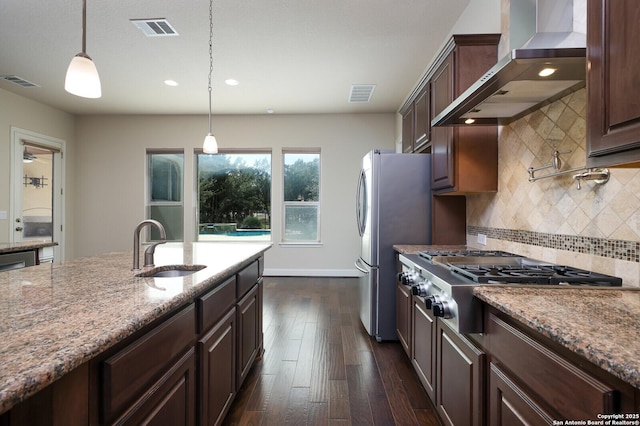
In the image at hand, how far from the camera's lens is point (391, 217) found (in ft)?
9.72

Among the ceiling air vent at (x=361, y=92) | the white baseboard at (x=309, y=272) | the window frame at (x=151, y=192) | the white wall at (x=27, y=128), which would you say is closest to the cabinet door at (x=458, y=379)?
the ceiling air vent at (x=361, y=92)

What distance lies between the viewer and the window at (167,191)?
5.94 m

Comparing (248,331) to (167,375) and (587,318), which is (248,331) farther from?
(587,318)

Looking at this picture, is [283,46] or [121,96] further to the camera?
[121,96]

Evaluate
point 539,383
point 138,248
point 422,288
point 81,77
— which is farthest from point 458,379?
point 81,77

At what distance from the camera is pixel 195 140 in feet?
19.3

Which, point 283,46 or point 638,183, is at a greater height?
point 283,46

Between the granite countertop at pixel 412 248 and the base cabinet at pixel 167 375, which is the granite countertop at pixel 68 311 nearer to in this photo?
the base cabinet at pixel 167 375

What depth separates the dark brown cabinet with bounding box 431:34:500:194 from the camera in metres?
2.37

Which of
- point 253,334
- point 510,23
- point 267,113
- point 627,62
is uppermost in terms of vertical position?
point 267,113

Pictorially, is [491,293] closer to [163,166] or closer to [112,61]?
[112,61]

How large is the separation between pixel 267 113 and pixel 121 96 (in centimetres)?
222

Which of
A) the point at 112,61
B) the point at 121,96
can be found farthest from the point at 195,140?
the point at 112,61

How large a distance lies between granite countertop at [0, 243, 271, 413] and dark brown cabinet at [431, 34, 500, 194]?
5.66 feet
